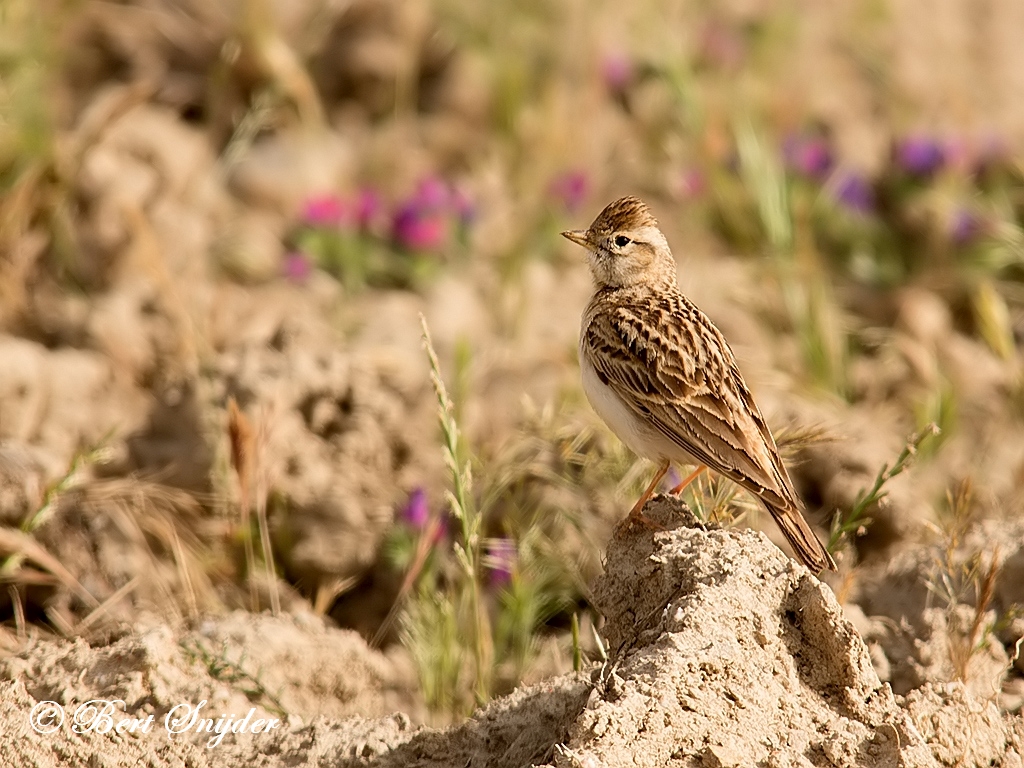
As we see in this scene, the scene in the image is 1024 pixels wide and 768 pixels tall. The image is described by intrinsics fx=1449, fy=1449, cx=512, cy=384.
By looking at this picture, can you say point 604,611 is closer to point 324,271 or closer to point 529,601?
point 529,601

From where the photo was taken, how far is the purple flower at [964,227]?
7.70m

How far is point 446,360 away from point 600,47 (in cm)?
291

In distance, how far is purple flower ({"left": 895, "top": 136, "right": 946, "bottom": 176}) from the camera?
8039 mm

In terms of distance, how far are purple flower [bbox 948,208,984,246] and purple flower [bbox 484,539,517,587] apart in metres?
3.66

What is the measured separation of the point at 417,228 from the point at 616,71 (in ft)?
6.55

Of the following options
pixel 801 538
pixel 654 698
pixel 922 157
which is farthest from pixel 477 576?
pixel 922 157

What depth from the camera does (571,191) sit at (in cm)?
779

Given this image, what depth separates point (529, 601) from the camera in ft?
15.3

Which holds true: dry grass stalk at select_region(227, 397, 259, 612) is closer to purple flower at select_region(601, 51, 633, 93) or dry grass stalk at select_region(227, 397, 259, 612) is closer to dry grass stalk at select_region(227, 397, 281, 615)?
dry grass stalk at select_region(227, 397, 281, 615)

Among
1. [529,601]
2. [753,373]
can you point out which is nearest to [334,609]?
[529,601]

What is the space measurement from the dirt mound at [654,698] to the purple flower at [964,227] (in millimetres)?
4174

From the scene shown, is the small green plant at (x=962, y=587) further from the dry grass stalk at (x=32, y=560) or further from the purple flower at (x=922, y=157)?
the purple flower at (x=922, y=157)

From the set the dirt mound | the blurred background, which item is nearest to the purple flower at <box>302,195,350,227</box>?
the blurred background

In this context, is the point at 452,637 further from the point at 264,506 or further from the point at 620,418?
the point at 264,506
